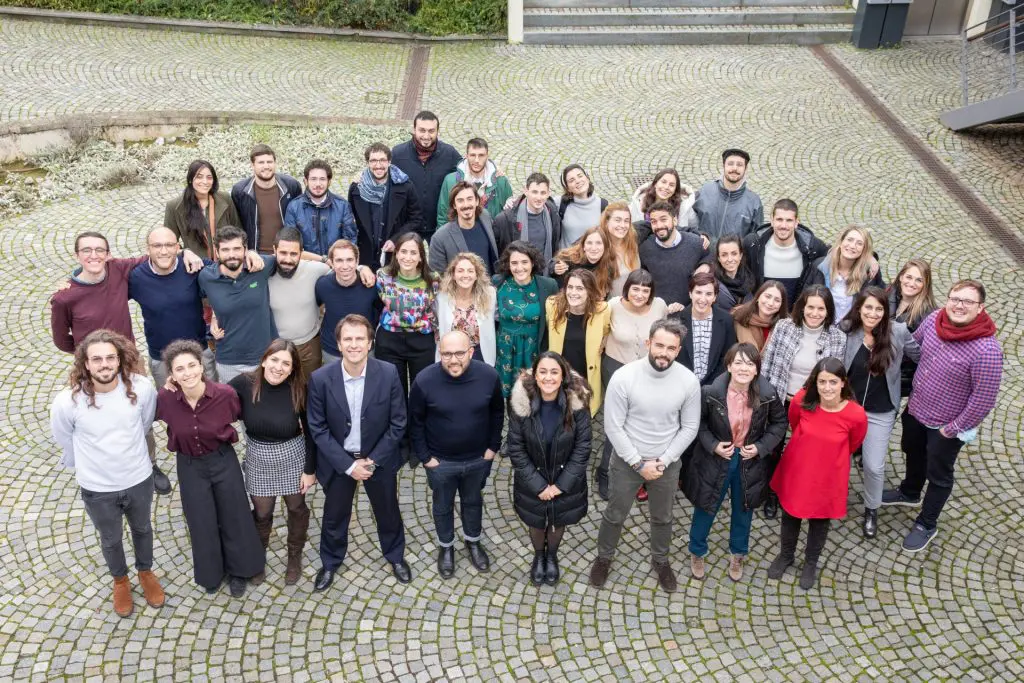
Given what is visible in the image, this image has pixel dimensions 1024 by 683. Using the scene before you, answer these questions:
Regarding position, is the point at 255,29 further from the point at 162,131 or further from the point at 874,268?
the point at 874,268

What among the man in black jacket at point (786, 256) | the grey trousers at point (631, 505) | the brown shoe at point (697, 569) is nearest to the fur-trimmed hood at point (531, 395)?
the grey trousers at point (631, 505)

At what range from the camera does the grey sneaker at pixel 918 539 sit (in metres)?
7.10

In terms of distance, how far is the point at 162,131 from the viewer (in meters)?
14.0

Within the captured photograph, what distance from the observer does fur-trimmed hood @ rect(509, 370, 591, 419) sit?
617 centimetres

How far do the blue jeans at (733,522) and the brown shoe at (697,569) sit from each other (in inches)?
1.4

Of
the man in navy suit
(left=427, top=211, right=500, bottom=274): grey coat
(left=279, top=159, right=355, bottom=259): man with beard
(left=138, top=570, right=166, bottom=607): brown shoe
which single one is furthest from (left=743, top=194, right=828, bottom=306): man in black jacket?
(left=138, top=570, right=166, bottom=607): brown shoe

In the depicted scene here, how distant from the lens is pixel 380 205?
28.6 ft

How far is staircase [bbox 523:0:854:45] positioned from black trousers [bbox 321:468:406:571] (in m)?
12.7

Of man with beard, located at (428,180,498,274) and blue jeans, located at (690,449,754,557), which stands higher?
man with beard, located at (428,180,498,274)

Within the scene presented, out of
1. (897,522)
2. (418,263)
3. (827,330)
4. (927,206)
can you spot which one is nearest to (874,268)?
(827,330)

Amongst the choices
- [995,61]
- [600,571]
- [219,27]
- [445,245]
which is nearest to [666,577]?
[600,571]

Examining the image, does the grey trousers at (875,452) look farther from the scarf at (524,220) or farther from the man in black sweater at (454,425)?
the scarf at (524,220)

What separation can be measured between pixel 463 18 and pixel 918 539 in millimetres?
13691

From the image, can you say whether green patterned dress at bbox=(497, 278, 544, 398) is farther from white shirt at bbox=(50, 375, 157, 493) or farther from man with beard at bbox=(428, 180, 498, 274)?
white shirt at bbox=(50, 375, 157, 493)
